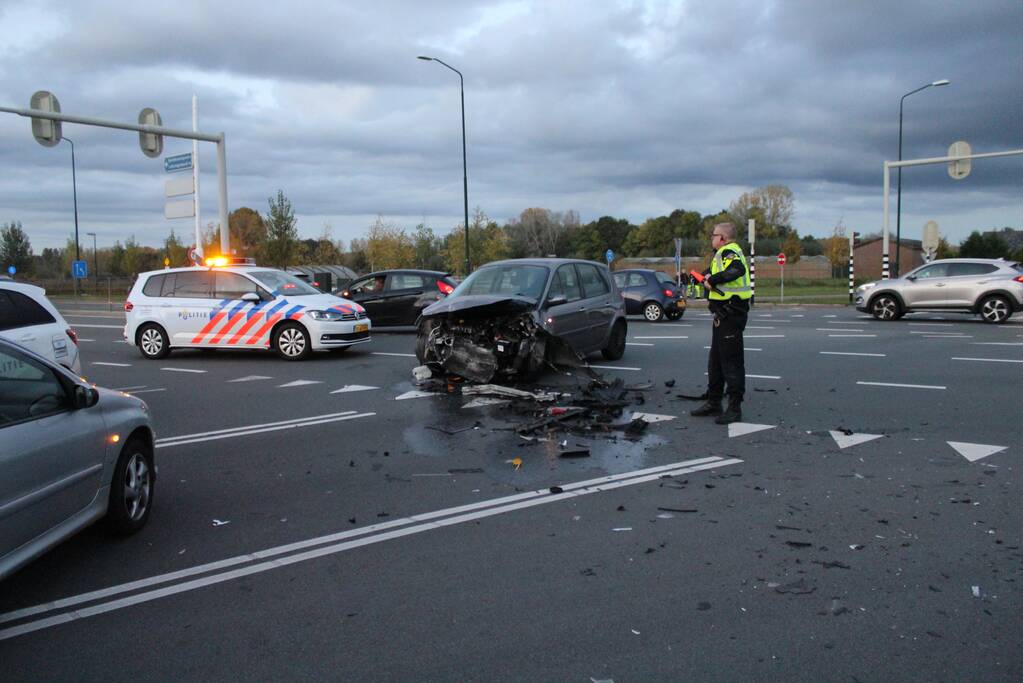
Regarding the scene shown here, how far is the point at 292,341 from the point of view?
1423 cm

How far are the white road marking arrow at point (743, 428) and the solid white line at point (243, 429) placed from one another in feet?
13.3

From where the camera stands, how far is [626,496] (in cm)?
571

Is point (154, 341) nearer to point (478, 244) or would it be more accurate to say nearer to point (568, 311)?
point (568, 311)

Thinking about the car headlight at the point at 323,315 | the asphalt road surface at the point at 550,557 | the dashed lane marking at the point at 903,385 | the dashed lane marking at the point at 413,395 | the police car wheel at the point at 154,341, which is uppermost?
the car headlight at the point at 323,315

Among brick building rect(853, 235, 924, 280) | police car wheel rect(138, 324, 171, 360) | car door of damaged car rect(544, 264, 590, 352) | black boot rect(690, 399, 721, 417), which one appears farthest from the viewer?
brick building rect(853, 235, 924, 280)

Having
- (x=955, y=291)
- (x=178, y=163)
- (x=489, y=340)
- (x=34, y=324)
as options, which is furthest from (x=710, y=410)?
(x=178, y=163)

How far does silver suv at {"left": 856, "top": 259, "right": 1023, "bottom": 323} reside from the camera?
65.7ft

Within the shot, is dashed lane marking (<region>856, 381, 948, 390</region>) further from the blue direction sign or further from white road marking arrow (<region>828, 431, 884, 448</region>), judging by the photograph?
the blue direction sign

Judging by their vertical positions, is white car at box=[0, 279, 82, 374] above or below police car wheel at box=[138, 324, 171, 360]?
above

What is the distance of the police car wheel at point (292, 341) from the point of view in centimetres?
1417

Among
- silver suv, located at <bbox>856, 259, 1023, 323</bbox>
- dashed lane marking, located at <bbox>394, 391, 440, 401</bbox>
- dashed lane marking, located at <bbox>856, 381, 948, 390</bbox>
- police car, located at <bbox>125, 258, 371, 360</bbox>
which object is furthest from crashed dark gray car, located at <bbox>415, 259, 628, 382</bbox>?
silver suv, located at <bbox>856, 259, 1023, 323</bbox>

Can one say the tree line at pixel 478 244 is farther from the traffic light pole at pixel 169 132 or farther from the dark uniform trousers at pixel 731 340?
the dark uniform trousers at pixel 731 340

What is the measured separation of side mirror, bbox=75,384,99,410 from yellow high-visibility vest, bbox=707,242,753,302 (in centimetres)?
568

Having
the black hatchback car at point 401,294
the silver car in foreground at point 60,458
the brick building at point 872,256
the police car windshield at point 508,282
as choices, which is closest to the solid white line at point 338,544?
the silver car in foreground at point 60,458
